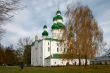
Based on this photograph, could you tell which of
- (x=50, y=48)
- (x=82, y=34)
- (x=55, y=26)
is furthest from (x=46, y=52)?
A: (x=82, y=34)

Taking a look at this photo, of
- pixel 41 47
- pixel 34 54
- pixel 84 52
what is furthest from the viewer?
pixel 34 54

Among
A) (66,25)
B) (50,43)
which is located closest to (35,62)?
(50,43)

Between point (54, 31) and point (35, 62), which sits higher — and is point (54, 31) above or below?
above

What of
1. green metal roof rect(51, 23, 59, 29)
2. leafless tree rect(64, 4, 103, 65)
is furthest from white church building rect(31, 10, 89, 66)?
leafless tree rect(64, 4, 103, 65)

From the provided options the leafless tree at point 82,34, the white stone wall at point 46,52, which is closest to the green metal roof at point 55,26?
the white stone wall at point 46,52

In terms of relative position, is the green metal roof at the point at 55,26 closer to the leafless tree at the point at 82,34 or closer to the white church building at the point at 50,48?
the white church building at the point at 50,48

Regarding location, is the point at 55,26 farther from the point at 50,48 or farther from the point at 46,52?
the point at 46,52

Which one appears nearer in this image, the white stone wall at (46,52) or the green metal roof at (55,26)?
the white stone wall at (46,52)

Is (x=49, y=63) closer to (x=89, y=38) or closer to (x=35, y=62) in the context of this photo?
(x=35, y=62)

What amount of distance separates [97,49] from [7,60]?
56842 millimetres

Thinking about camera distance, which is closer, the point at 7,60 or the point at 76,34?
the point at 76,34

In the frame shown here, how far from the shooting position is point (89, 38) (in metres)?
45.4

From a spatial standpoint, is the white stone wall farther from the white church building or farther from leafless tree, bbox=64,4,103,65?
leafless tree, bbox=64,4,103,65

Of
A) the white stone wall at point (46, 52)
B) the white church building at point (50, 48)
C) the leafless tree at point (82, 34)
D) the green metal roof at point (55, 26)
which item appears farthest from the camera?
the green metal roof at point (55, 26)
